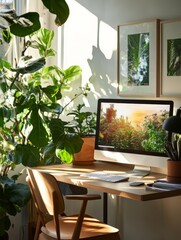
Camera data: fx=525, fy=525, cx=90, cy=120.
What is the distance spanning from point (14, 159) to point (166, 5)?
4.63 ft

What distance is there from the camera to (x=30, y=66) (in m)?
3.38

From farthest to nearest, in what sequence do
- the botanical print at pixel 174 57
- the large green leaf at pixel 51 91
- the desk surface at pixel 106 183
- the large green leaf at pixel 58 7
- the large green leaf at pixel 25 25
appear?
the large green leaf at pixel 51 91
the botanical print at pixel 174 57
the desk surface at pixel 106 183
the large green leaf at pixel 25 25
the large green leaf at pixel 58 7

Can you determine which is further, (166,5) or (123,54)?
(123,54)

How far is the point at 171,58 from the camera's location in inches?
130

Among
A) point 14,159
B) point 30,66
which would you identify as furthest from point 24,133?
point 30,66

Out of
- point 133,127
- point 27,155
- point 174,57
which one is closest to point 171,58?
point 174,57

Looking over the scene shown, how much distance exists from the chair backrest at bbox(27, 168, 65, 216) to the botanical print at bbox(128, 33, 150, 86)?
974mm

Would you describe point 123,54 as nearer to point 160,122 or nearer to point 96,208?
point 160,122

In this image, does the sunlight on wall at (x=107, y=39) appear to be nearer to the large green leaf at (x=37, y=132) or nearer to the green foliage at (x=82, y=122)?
the green foliage at (x=82, y=122)

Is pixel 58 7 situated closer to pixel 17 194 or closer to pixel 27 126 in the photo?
pixel 27 126

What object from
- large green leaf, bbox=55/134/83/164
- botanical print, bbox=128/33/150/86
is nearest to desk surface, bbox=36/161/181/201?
large green leaf, bbox=55/134/83/164

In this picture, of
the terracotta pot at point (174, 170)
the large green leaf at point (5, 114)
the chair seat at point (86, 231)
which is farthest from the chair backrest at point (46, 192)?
the terracotta pot at point (174, 170)

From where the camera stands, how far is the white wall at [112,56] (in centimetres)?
339

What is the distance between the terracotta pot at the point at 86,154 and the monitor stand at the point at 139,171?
1.27ft
